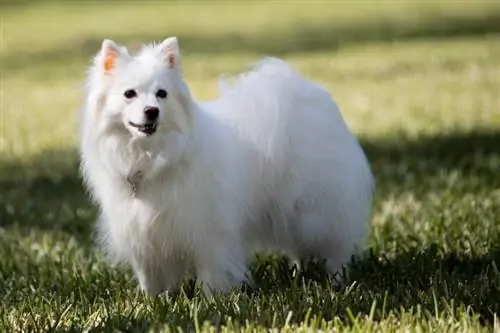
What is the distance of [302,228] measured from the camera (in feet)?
19.5

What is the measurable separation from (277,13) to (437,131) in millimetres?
18277

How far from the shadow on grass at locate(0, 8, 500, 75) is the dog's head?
13.8 meters

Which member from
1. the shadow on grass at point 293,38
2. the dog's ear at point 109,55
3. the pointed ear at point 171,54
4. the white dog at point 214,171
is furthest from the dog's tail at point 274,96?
the shadow on grass at point 293,38

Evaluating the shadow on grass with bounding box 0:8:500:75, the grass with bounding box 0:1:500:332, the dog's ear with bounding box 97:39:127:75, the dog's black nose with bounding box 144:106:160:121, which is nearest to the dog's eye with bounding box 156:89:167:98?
the dog's black nose with bounding box 144:106:160:121

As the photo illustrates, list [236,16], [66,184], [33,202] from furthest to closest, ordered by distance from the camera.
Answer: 1. [236,16]
2. [66,184]
3. [33,202]

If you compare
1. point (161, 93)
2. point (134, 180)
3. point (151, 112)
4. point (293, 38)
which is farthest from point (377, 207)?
point (293, 38)

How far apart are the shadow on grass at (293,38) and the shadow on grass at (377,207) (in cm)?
943

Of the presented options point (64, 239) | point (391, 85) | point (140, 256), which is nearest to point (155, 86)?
point (140, 256)

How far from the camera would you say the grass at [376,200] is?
4.77m

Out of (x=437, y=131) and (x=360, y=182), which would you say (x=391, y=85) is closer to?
(x=437, y=131)

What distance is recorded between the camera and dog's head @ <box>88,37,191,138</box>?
17.0ft

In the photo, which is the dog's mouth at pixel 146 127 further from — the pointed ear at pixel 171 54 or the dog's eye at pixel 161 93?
the pointed ear at pixel 171 54

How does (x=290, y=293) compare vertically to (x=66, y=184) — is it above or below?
above

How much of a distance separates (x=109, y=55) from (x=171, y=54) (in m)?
0.30
